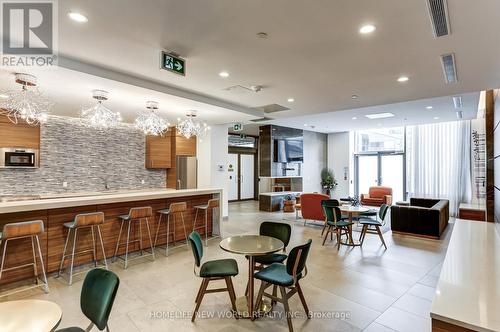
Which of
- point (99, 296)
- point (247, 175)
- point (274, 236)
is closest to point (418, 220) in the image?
point (274, 236)

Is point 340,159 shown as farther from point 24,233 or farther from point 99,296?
point 99,296

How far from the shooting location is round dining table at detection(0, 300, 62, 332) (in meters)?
1.37

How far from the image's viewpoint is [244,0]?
1.98m

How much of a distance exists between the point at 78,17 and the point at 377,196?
1031cm

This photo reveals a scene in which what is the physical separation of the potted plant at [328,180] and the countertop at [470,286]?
884 centimetres

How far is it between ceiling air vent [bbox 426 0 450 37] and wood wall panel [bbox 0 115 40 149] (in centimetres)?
653

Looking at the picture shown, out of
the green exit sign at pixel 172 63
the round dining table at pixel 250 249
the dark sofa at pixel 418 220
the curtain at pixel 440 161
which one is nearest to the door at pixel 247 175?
the curtain at pixel 440 161

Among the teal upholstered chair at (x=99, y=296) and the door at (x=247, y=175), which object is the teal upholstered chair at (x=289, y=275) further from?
the door at (x=247, y=175)

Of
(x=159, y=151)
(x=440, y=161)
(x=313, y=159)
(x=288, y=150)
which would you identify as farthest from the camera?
(x=313, y=159)

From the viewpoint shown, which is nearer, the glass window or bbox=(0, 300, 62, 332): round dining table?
bbox=(0, 300, 62, 332): round dining table

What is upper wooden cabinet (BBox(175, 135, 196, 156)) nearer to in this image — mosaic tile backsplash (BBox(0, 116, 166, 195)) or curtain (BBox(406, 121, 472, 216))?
mosaic tile backsplash (BBox(0, 116, 166, 195))

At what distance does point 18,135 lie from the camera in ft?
16.1

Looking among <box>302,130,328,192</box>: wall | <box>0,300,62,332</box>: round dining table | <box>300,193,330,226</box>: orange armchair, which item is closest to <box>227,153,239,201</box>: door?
<box>302,130,328,192</box>: wall

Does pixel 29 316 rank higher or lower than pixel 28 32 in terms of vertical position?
lower
